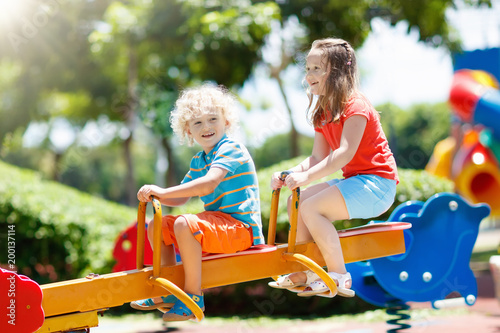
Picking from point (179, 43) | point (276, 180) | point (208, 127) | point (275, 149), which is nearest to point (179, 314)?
point (276, 180)

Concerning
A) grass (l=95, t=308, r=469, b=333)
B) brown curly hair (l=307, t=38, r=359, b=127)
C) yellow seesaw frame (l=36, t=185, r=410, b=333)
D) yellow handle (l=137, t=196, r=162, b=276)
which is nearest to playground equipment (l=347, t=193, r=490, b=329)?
yellow seesaw frame (l=36, t=185, r=410, b=333)

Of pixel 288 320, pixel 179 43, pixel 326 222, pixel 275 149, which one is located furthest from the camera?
pixel 275 149

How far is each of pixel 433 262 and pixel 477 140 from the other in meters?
9.00

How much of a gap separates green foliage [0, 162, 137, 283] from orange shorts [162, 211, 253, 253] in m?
3.76

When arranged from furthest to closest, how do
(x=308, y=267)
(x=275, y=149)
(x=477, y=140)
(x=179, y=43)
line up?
(x=275, y=149), (x=477, y=140), (x=179, y=43), (x=308, y=267)

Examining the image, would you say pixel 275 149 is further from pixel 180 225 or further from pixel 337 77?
pixel 180 225

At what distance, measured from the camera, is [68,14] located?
15492 mm

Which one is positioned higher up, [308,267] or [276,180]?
[276,180]

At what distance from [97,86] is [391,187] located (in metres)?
17.5

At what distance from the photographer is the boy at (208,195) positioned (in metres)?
2.86

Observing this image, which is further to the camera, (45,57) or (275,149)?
(275,149)

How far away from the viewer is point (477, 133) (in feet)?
41.4

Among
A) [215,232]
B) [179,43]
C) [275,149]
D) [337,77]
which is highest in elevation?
[275,149]

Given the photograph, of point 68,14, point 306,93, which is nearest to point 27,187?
point 306,93
